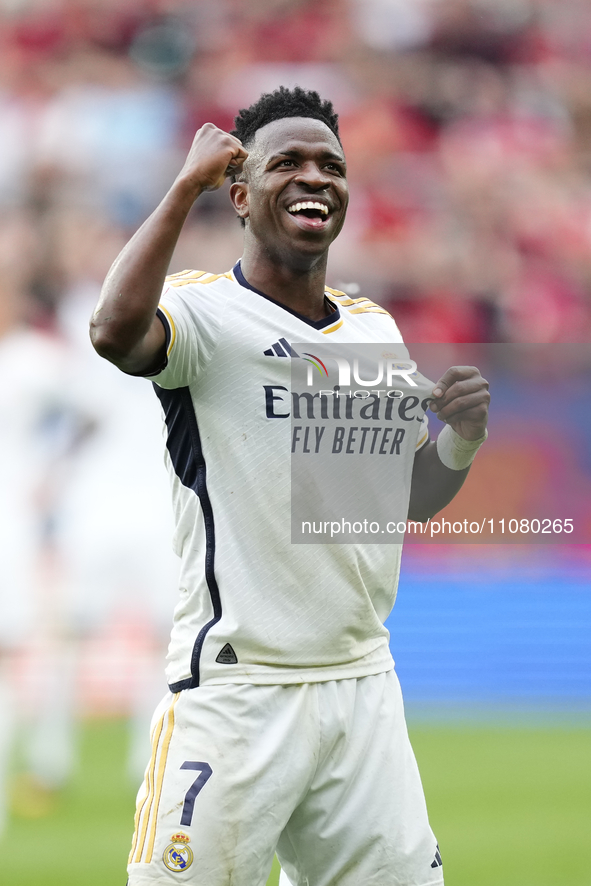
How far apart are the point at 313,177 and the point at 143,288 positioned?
1.92ft

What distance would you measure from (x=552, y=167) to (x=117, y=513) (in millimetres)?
4909

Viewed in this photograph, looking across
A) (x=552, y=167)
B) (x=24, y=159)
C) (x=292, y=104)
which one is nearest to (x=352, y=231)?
(x=552, y=167)

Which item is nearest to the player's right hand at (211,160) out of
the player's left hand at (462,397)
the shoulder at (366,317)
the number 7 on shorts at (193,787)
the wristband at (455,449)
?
the shoulder at (366,317)

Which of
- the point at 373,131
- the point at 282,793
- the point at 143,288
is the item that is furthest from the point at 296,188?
the point at 373,131

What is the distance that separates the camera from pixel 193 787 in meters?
2.24

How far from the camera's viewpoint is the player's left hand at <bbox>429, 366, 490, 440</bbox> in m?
2.57

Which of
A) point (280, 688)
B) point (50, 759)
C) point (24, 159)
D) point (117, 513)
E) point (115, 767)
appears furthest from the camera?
point (24, 159)

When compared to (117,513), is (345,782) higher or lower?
lower

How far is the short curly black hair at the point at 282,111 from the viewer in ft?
8.51

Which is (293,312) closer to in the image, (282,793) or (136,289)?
(136,289)

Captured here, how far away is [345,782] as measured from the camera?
233 cm

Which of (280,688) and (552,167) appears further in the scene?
(552,167)

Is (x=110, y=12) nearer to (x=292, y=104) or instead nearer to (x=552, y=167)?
(x=552, y=167)

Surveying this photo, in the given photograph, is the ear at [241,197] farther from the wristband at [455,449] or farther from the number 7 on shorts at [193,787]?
the number 7 on shorts at [193,787]
